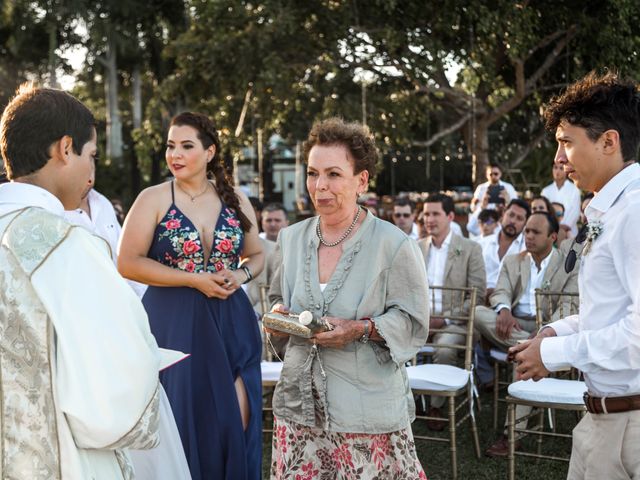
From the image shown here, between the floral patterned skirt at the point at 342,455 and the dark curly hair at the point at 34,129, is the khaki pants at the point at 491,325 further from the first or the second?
the dark curly hair at the point at 34,129

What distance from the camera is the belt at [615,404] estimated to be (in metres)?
2.43

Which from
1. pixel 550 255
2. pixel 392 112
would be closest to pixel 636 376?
pixel 550 255

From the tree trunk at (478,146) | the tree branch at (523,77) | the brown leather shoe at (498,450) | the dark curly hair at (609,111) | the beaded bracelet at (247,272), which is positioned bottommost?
the brown leather shoe at (498,450)

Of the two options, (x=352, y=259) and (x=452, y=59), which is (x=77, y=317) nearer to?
(x=352, y=259)

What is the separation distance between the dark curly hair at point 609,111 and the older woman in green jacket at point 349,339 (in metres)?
0.87

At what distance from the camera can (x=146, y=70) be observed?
34.6 meters

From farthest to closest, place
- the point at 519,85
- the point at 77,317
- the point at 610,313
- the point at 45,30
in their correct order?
the point at 45,30, the point at 519,85, the point at 610,313, the point at 77,317

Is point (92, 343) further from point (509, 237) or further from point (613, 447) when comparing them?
point (509, 237)

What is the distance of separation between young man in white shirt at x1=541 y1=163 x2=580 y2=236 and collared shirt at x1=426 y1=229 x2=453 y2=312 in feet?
11.5

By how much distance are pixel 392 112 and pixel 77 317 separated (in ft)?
56.5

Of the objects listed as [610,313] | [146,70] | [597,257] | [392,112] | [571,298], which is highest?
[146,70]

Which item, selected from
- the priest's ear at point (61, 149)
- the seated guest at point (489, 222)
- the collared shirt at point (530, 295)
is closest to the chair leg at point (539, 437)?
the collared shirt at point (530, 295)

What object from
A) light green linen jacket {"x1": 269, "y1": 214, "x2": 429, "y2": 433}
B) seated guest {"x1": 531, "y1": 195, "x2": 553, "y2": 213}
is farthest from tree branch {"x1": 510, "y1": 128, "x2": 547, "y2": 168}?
light green linen jacket {"x1": 269, "y1": 214, "x2": 429, "y2": 433}

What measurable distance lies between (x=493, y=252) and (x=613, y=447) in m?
5.69
